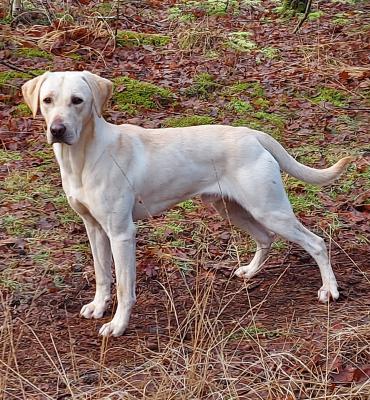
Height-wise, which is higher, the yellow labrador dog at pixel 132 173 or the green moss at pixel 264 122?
the yellow labrador dog at pixel 132 173

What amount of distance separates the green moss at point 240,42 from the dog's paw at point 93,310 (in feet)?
24.3

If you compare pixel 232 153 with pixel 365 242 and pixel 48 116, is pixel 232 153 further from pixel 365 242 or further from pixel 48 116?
pixel 365 242

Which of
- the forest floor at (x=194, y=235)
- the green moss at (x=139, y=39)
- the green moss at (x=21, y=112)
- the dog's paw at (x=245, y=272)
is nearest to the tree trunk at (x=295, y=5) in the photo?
the forest floor at (x=194, y=235)

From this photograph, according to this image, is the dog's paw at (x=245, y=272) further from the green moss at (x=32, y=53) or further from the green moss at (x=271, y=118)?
the green moss at (x=32, y=53)

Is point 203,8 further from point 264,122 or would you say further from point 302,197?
point 302,197

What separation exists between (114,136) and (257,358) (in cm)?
161

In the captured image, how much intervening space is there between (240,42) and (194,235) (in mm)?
6430

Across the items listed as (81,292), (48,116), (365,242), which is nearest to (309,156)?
(365,242)

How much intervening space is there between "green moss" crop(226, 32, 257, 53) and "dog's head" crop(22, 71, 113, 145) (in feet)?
24.2

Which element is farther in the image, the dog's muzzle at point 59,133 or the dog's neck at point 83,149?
the dog's neck at point 83,149

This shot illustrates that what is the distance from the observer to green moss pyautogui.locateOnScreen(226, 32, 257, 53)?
459 inches

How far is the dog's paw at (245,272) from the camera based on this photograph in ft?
17.5

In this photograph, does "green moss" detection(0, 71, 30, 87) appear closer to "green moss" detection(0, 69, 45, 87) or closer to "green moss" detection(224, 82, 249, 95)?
"green moss" detection(0, 69, 45, 87)

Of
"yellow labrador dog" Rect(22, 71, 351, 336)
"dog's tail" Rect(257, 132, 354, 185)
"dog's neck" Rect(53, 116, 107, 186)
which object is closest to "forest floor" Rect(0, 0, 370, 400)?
"yellow labrador dog" Rect(22, 71, 351, 336)
